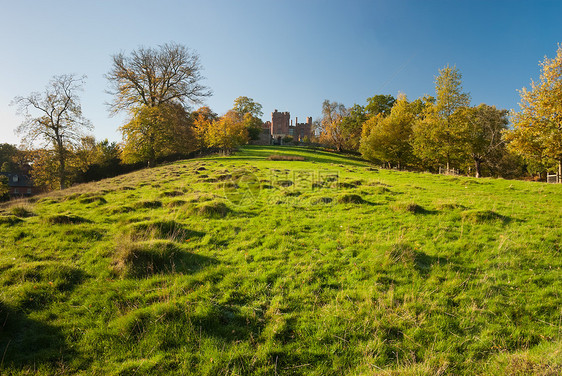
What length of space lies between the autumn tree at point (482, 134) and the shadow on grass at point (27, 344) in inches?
1431

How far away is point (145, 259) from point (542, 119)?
31893 millimetres

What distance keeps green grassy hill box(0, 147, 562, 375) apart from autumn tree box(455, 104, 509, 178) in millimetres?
23749

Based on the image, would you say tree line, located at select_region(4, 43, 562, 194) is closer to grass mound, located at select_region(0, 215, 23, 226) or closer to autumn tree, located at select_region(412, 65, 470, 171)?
autumn tree, located at select_region(412, 65, 470, 171)

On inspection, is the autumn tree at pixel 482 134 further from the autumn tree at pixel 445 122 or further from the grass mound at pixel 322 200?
the grass mound at pixel 322 200

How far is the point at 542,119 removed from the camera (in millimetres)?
21266

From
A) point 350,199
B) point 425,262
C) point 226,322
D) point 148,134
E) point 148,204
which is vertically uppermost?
point 148,134

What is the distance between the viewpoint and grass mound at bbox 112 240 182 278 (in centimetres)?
606

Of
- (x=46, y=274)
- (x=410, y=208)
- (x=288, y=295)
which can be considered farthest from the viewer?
(x=410, y=208)

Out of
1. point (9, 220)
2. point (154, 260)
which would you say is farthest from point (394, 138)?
point (9, 220)

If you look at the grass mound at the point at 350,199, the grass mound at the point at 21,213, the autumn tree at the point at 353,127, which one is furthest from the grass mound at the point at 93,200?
the autumn tree at the point at 353,127

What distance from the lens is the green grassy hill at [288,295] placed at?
3738 millimetres

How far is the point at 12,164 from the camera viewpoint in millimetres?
58375

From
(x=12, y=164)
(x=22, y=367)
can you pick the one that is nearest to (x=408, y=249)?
(x=22, y=367)

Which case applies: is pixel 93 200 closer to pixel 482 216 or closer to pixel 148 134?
pixel 482 216
